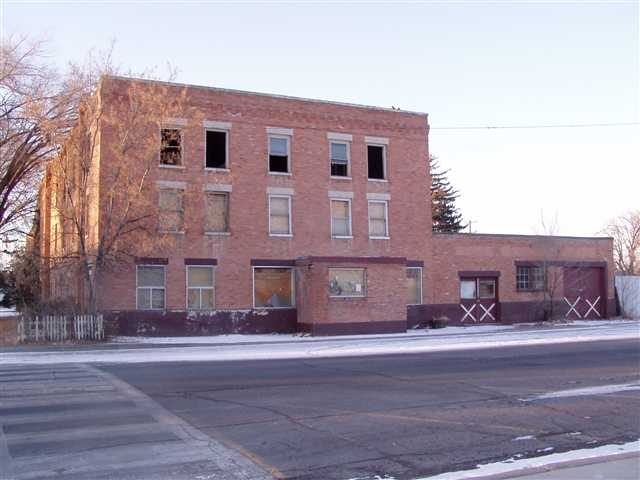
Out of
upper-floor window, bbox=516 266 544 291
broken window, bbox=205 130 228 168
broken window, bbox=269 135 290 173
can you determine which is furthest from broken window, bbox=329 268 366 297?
upper-floor window, bbox=516 266 544 291

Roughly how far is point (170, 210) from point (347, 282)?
7854 millimetres

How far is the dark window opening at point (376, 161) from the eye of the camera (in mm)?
33812

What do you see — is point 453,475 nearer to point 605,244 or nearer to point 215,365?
point 215,365

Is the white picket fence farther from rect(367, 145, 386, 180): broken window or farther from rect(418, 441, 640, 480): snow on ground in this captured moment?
rect(418, 441, 640, 480): snow on ground

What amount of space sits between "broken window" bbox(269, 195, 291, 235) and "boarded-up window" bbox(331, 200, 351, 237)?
2198 millimetres

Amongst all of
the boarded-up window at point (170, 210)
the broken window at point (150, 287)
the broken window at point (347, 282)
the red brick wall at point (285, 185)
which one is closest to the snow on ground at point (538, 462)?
the broken window at point (347, 282)

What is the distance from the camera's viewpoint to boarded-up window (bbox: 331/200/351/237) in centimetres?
3262

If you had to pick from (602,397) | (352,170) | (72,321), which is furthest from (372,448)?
(352,170)

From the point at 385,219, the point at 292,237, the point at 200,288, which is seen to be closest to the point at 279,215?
the point at 292,237

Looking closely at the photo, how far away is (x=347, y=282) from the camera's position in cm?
2995

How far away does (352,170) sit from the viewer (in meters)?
33.1

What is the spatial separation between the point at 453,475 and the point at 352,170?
26716 millimetres

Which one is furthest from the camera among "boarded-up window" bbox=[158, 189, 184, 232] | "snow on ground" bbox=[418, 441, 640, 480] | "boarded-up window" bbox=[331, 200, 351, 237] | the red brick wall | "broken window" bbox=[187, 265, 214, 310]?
"boarded-up window" bbox=[331, 200, 351, 237]

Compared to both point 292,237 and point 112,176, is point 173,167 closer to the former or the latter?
point 112,176
